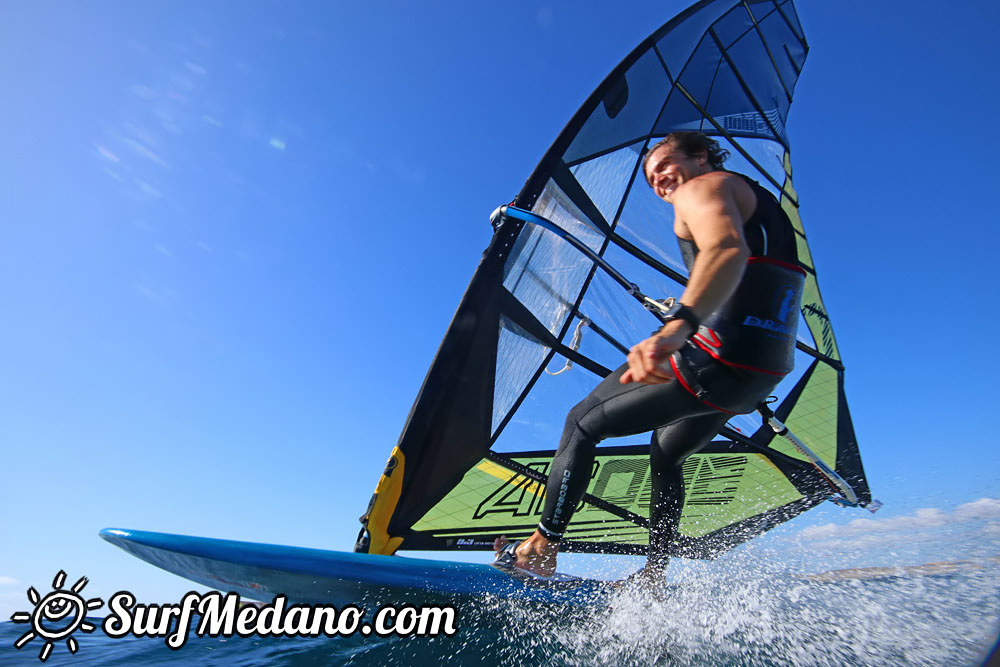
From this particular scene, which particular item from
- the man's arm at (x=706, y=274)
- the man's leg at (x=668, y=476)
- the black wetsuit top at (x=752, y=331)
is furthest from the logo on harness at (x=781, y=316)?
the man's leg at (x=668, y=476)

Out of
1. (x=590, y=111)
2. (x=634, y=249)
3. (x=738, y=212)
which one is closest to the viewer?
(x=738, y=212)

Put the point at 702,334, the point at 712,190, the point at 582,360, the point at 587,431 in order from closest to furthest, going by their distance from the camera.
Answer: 1. the point at 712,190
2. the point at 702,334
3. the point at 587,431
4. the point at 582,360

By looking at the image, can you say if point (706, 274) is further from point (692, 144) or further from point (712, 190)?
point (692, 144)

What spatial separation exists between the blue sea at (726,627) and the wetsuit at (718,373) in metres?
0.43

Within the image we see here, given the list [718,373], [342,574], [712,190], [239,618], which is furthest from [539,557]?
[712,190]

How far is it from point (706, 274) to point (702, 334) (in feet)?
1.29

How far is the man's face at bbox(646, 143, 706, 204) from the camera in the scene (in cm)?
205

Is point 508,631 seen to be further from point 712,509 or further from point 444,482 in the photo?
point 712,509

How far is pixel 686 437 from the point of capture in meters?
2.30

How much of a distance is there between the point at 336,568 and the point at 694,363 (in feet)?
5.86

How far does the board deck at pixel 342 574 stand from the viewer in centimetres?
223

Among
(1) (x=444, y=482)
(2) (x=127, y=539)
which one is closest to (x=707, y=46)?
(1) (x=444, y=482)

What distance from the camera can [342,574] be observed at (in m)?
2.25

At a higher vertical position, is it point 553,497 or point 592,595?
point 553,497
